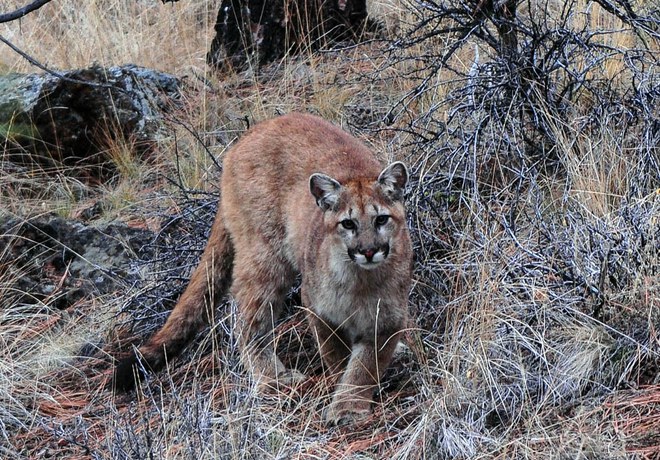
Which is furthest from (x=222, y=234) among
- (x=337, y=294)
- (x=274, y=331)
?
(x=337, y=294)

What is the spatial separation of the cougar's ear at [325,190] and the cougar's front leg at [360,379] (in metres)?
0.73

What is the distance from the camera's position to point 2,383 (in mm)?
5422

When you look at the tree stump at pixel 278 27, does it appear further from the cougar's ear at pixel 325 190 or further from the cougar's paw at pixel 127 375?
the cougar's paw at pixel 127 375

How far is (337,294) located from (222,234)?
1.04 m

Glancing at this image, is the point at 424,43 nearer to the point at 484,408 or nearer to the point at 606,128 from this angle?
the point at 606,128

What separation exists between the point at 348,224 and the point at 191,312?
1142mm

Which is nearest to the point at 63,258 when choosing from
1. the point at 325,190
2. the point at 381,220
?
the point at 325,190

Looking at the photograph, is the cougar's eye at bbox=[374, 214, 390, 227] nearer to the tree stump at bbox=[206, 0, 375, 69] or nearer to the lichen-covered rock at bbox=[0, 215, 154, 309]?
the lichen-covered rock at bbox=[0, 215, 154, 309]

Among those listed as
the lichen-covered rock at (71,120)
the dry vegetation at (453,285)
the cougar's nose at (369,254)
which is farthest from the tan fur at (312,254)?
the lichen-covered rock at (71,120)

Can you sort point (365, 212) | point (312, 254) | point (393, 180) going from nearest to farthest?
point (365, 212)
point (393, 180)
point (312, 254)

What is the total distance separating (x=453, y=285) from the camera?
553cm

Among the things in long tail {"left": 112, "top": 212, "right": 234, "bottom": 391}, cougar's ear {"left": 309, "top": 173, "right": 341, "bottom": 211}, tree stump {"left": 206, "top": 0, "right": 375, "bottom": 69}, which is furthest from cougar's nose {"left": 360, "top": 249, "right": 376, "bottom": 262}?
tree stump {"left": 206, "top": 0, "right": 375, "bottom": 69}

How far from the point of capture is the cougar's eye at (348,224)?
5.08 metres

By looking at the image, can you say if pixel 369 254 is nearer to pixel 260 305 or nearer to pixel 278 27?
pixel 260 305
